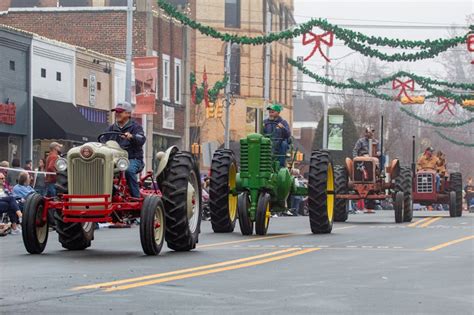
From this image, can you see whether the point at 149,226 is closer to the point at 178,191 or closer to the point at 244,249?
the point at 178,191

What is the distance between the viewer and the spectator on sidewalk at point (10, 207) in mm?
25516

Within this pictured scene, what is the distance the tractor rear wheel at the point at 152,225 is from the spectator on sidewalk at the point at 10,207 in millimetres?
8099

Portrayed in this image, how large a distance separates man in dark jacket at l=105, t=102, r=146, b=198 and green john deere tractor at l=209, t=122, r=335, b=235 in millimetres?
4977

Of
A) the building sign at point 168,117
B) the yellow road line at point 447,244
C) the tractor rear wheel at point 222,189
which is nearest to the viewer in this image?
the yellow road line at point 447,244

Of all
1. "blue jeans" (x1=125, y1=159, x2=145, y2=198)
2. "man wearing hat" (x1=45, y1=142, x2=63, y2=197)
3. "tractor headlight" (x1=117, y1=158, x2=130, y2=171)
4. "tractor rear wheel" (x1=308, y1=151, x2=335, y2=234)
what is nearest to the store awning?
"man wearing hat" (x1=45, y1=142, x2=63, y2=197)

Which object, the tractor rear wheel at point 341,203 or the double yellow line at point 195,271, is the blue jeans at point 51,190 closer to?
the tractor rear wheel at point 341,203

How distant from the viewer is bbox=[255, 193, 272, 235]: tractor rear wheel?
23.5 meters

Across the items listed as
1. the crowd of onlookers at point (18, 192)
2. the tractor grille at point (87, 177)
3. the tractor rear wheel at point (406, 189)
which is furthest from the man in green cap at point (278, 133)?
the tractor rear wheel at point (406, 189)

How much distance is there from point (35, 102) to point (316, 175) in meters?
24.0

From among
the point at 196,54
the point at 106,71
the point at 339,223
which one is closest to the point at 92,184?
the point at 339,223

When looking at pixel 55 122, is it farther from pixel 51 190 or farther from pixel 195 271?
pixel 195 271

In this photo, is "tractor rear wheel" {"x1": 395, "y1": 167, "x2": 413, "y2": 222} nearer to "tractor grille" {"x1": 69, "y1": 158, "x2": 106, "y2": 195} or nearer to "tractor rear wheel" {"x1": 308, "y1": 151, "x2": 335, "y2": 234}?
"tractor rear wheel" {"x1": 308, "y1": 151, "x2": 335, "y2": 234}

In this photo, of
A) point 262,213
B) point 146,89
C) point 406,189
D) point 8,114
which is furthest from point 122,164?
point 8,114

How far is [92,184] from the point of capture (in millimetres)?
17828
